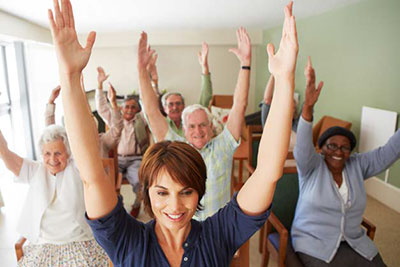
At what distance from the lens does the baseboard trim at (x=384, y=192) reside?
3.42m

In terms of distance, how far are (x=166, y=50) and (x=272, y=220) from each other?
6.69m

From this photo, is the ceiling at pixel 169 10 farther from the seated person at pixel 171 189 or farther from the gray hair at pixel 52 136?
the seated person at pixel 171 189

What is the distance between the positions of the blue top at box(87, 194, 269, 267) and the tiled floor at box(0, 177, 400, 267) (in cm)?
167

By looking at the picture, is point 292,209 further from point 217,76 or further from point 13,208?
point 217,76

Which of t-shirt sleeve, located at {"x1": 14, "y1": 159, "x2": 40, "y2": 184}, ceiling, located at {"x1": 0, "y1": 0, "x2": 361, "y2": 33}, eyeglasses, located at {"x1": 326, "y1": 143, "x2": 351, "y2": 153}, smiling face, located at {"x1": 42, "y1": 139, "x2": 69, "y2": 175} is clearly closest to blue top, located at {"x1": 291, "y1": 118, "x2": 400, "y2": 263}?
eyeglasses, located at {"x1": 326, "y1": 143, "x2": 351, "y2": 153}

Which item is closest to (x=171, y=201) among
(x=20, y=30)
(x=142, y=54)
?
(x=142, y=54)

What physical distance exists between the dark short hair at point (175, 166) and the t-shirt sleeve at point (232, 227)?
0.10 metres

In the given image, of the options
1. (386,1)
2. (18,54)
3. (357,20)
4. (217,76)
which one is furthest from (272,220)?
(217,76)

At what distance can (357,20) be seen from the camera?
4.02m

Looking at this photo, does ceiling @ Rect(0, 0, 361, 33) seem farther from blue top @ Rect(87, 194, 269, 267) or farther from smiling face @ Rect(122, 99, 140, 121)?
blue top @ Rect(87, 194, 269, 267)

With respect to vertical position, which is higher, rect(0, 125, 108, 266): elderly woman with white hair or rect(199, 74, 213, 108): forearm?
rect(199, 74, 213, 108): forearm

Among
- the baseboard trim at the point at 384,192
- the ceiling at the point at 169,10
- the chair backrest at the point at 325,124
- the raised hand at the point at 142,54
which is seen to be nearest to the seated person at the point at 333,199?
the raised hand at the point at 142,54

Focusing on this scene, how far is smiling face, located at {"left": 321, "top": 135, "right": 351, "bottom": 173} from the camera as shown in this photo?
1.78 meters

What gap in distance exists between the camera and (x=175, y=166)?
0.84 metres
